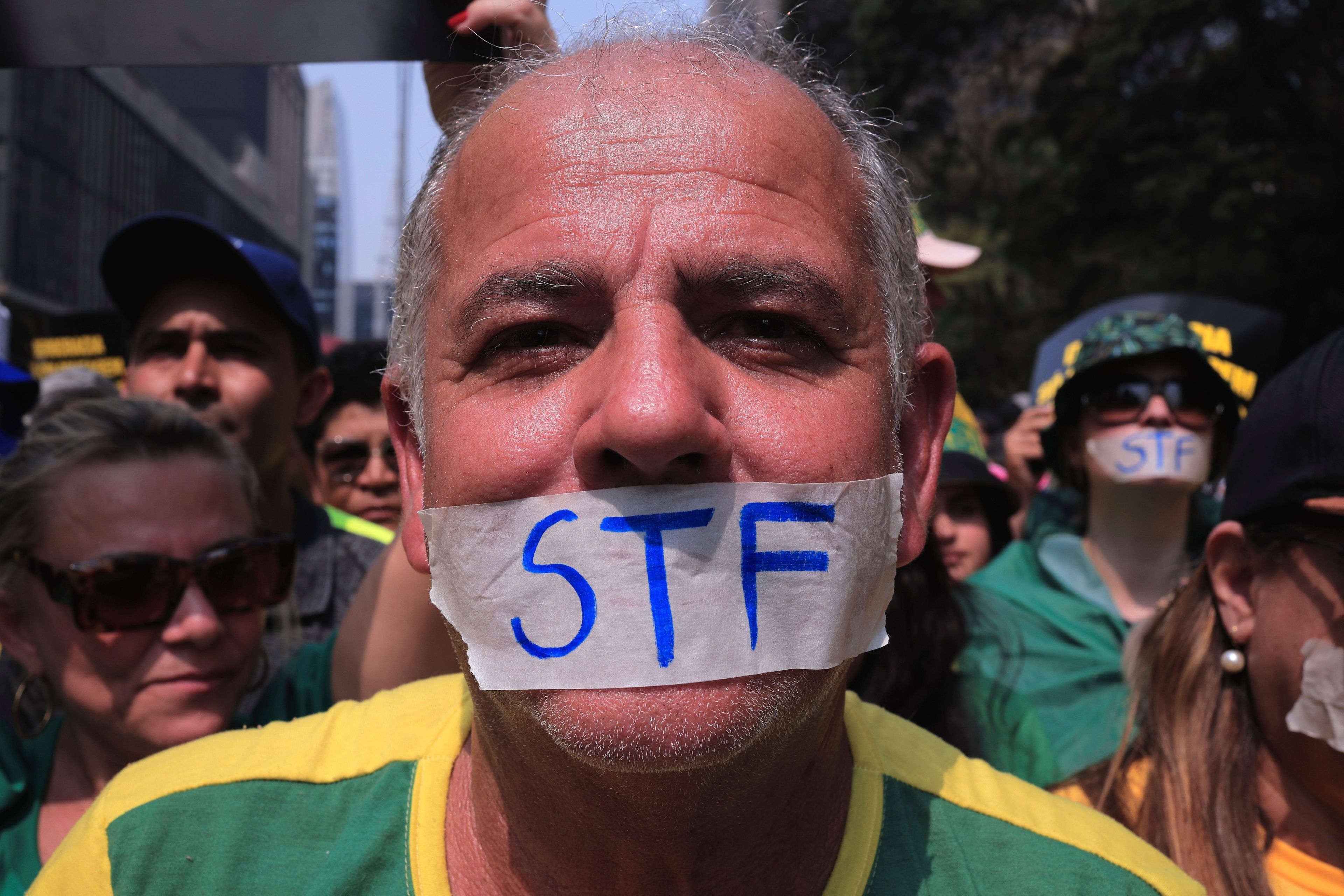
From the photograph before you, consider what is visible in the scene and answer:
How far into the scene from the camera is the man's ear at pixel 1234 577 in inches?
78.8

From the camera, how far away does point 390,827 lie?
155 centimetres

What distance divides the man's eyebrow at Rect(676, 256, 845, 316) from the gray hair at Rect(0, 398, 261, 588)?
1.54 metres

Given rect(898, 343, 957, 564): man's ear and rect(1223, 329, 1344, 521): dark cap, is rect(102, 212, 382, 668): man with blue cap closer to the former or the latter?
rect(898, 343, 957, 564): man's ear

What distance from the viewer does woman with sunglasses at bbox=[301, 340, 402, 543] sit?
4.39m

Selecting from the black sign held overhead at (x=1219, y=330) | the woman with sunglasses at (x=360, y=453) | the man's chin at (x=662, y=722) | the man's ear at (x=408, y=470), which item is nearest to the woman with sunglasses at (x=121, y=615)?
the man's ear at (x=408, y=470)

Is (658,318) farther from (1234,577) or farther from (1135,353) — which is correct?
(1135,353)

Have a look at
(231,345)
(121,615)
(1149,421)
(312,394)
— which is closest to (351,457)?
(312,394)

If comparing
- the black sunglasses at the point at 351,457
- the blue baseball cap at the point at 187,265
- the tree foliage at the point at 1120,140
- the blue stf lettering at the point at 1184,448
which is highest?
the tree foliage at the point at 1120,140

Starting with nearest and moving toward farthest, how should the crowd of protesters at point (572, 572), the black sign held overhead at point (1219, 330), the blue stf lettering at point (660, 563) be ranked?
the blue stf lettering at point (660, 563) → the crowd of protesters at point (572, 572) → the black sign held overhead at point (1219, 330)

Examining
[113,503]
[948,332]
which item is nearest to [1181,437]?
[113,503]

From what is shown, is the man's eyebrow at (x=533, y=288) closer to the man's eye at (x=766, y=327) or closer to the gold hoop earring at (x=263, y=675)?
the man's eye at (x=766, y=327)

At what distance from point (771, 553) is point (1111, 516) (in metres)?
2.75

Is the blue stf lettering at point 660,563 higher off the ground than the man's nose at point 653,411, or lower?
lower

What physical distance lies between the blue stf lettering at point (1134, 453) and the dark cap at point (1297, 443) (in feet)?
4.82
